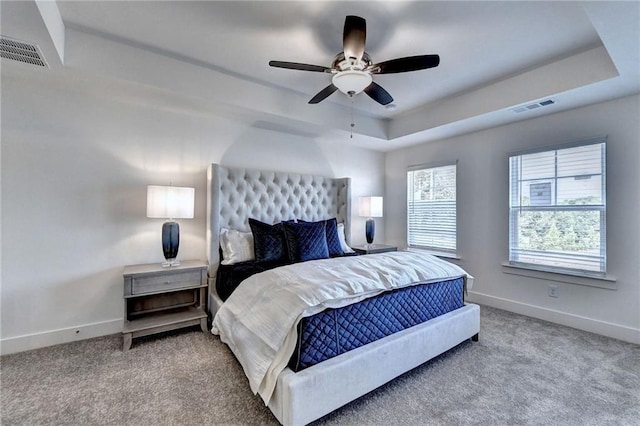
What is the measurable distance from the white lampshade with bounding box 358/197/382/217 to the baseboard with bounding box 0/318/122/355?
138 inches

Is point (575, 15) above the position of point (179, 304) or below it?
above

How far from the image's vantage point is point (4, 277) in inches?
98.1

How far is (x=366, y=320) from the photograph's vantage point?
196cm

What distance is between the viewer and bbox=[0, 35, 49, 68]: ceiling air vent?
200cm

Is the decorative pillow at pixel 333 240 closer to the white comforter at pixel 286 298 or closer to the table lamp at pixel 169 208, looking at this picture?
the white comforter at pixel 286 298

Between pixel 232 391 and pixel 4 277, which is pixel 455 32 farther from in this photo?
pixel 4 277

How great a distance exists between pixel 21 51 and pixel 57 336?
2.49 m

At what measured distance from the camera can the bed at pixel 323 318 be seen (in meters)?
1.61

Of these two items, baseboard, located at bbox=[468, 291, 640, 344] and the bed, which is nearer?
the bed

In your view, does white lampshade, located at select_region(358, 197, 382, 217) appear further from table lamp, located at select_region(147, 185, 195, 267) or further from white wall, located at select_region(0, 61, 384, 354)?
table lamp, located at select_region(147, 185, 195, 267)

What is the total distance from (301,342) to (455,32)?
8.72 ft

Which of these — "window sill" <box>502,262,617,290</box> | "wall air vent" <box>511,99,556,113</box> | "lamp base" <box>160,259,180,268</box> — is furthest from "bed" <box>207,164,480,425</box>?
"wall air vent" <box>511,99,556,113</box>

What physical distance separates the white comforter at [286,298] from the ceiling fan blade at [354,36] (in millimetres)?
1612

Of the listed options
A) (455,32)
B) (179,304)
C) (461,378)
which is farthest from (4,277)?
(455,32)
